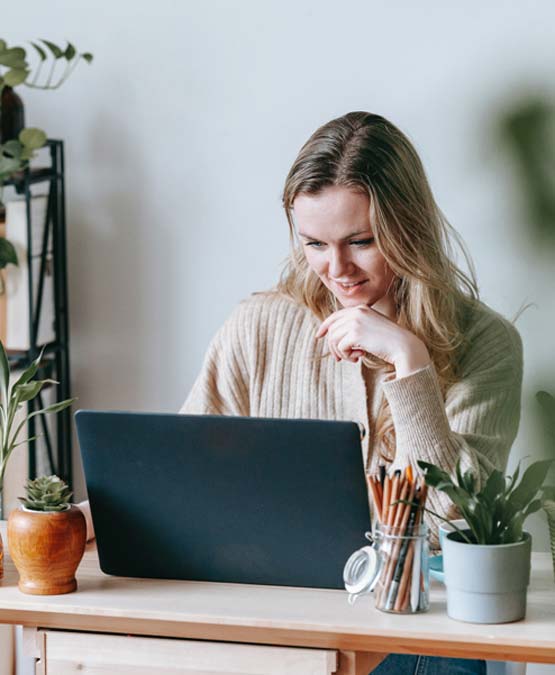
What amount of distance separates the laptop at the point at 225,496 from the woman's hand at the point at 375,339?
0.34m

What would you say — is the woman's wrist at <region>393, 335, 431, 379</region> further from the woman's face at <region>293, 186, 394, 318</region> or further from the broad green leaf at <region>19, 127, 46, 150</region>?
the broad green leaf at <region>19, 127, 46, 150</region>

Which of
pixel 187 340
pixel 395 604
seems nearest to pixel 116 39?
pixel 187 340

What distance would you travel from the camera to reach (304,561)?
1.07 metres

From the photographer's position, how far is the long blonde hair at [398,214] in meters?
1.48

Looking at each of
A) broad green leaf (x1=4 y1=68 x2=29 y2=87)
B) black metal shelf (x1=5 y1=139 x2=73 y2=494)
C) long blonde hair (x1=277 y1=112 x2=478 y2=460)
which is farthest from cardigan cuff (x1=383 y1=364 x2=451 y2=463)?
broad green leaf (x1=4 y1=68 x2=29 y2=87)

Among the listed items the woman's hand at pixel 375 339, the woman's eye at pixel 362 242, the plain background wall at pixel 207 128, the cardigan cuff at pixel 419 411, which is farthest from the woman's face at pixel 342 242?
the plain background wall at pixel 207 128

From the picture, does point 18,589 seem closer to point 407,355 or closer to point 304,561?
point 304,561

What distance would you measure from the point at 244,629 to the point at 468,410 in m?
0.62

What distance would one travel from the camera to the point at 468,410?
4.90 feet

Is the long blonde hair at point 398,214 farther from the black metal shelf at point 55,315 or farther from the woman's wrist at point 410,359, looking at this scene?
the black metal shelf at point 55,315

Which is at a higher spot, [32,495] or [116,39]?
[116,39]

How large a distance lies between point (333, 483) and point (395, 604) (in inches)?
5.3

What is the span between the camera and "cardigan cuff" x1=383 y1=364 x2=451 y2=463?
1318 millimetres

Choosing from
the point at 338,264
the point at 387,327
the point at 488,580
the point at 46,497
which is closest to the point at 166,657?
the point at 46,497
